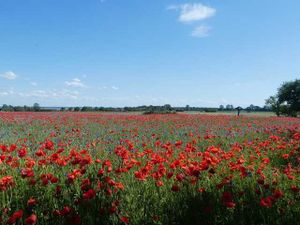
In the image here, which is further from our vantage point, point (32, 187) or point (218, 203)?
point (32, 187)

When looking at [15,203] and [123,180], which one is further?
[123,180]

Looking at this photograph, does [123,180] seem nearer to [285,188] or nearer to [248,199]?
[248,199]

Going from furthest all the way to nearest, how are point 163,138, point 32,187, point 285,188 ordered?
point 163,138, point 285,188, point 32,187

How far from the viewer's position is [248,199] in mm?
4238

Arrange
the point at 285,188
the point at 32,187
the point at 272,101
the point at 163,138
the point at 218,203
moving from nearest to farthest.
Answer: the point at 218,203 < the point at 32,187 < the point at 285,188 < the point at 163,138 < the point at 272,101

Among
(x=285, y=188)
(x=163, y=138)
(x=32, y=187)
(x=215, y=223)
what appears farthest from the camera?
(x=163, y=138)

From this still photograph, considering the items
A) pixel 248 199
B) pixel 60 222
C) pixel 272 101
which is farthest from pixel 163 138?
pixel 272 101

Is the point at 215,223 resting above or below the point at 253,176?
below

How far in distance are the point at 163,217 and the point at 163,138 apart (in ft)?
24.1

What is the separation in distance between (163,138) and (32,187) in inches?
279

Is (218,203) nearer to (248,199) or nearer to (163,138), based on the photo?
(248,199)

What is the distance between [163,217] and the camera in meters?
3.78

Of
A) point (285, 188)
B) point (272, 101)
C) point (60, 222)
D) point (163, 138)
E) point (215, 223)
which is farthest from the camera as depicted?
point (272, 101)

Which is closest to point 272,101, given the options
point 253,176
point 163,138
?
point 163,138
